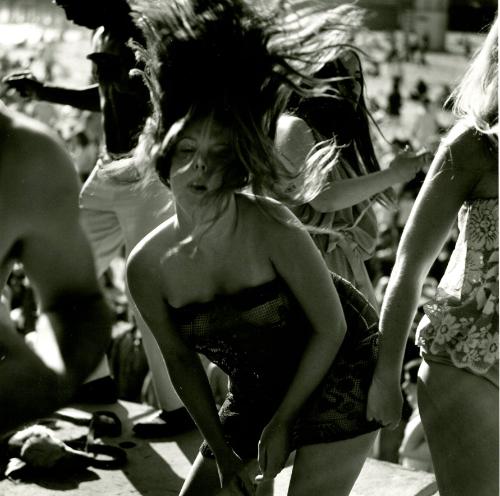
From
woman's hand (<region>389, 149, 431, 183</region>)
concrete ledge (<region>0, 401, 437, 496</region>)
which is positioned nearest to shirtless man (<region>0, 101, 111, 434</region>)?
woman's hand (<region>389, 149, 431, 183</region>)

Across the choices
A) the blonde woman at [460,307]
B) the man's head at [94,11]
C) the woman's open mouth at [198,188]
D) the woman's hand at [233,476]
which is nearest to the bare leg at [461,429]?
the blonde woman at [460,307]

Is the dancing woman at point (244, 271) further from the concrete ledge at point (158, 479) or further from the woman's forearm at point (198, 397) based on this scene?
the concrete ledge at point (158, 479)

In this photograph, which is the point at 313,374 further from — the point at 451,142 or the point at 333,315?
the point at 451,142

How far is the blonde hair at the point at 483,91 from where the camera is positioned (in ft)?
7.14

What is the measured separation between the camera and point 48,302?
1.64 m

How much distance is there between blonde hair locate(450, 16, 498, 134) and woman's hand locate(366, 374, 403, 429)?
2.04ft

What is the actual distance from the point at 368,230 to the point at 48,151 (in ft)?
6.82

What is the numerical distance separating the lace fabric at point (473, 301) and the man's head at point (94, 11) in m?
2.10

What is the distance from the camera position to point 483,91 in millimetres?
2205

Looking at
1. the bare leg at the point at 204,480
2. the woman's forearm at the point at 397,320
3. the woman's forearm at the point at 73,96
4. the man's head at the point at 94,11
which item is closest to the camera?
the woman's forearm at the point at 397,320

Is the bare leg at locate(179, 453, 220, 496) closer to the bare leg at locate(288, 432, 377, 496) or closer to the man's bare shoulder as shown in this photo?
the bare leg at locate(288, 432, 377, 496)

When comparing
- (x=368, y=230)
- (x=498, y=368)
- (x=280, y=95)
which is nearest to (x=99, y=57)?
(x=368, y=230)

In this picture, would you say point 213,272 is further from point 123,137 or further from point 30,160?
point 123,137

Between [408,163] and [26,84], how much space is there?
6.87ft
